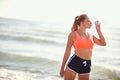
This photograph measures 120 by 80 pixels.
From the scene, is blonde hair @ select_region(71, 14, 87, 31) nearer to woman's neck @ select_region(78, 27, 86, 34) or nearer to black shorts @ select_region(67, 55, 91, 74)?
woman's neck @ select_region(78, 27, 86, 34)

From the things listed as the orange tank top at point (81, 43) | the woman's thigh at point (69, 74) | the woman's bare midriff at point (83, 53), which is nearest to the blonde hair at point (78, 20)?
the orange tank top at point (81, 43)

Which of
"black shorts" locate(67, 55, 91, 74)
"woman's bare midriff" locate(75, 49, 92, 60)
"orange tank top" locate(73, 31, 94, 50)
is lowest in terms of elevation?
"black shorts" locate(67, 55, 91, 74)

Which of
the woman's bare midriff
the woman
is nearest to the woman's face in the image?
the woman

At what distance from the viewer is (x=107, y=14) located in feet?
379

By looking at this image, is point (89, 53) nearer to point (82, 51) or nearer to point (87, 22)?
point (82, 51)

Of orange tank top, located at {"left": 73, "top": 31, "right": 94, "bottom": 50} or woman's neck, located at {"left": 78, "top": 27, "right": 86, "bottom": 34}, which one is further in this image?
woman's neck, located at {"left": 78, "top": 27, "right": 86, "bottom": 34}

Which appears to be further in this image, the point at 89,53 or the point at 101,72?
the point at 101,72

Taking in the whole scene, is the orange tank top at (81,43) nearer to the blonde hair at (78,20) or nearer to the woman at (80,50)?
the woman at (80,50)

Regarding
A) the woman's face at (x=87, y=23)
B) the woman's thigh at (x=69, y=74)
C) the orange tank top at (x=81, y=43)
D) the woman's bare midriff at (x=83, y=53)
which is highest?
the woman's face at (x=87, y=23)

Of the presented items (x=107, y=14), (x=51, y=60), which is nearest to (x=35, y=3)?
(x=107, y=14)

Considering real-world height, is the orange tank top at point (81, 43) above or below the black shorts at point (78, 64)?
above

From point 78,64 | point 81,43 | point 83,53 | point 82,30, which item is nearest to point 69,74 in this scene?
point 78,64

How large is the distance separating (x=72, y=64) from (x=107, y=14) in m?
112

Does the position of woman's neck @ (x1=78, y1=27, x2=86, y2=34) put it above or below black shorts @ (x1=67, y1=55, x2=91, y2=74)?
above
